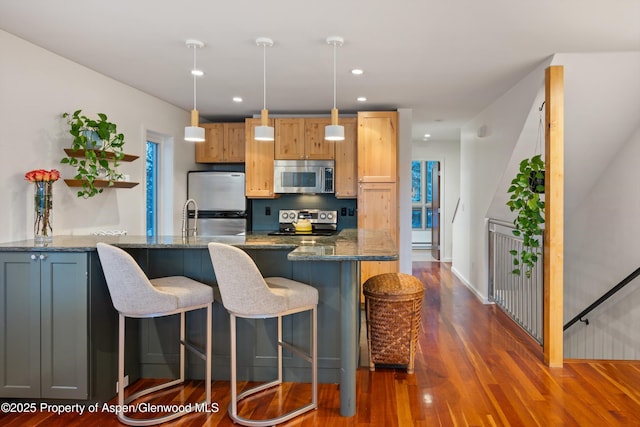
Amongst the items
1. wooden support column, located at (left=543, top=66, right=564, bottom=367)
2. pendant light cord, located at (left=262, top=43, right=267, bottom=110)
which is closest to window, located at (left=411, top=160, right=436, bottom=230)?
pendant light cord, located at (left=262, top=43, right=267, bottom=110)

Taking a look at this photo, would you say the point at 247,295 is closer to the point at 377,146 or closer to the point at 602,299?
the point at 377,146

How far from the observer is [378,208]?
5426mm

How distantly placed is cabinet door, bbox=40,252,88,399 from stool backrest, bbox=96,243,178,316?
0.29 m

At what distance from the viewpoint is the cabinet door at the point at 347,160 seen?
566cm

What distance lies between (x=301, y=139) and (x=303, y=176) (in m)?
0.47

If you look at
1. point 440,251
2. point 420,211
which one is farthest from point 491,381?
point 420,211

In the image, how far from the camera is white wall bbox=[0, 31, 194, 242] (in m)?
3.07

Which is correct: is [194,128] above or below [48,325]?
above

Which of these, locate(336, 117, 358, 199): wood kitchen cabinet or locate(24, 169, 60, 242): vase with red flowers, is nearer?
locate(24, 169, 60, 242): vase with red flowers

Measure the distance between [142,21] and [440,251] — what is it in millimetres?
7558

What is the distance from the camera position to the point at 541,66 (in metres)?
3.84

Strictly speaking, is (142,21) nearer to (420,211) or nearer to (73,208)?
(73,208)

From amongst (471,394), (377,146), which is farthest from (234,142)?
(471,394)

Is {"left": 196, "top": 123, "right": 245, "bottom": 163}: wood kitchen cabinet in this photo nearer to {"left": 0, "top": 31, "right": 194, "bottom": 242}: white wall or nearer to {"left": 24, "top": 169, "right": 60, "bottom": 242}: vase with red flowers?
{"left": 0, "top": 31, "right": 194, "bottom": 242}: white wall
